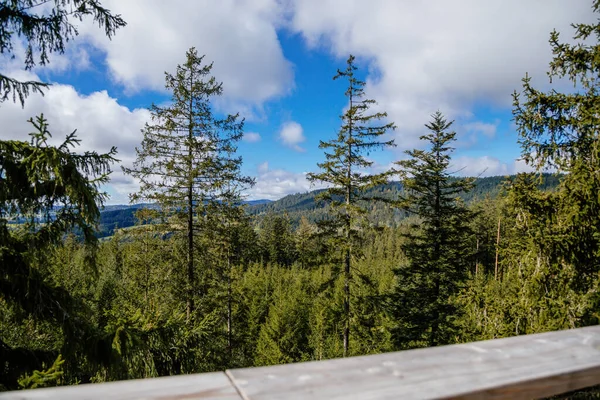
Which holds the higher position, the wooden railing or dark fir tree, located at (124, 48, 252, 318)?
dark fir tree, located at (124, 48, 252, 318)

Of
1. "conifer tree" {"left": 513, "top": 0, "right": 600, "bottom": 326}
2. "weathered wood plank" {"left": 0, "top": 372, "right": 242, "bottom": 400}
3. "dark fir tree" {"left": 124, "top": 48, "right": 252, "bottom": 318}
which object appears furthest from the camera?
"dark fir tree" {"left": 124, "top": 48, "right": 252, "bottom": 318}

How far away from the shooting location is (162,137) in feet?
33.9

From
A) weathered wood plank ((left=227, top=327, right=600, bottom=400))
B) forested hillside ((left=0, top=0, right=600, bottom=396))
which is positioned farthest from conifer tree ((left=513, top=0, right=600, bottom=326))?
weathered wood plank ((left=227, top=327, right=600, bottom=400))

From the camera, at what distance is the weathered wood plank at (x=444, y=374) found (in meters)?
0.81

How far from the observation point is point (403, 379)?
0.86 meters

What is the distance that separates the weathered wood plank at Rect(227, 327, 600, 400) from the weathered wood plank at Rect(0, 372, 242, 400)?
0.18 feet

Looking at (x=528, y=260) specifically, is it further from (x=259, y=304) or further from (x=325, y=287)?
(x=259, y=304)

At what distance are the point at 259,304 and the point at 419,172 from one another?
25156mm

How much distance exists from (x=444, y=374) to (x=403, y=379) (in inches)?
5.2

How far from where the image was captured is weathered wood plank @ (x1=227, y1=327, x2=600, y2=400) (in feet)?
2.64

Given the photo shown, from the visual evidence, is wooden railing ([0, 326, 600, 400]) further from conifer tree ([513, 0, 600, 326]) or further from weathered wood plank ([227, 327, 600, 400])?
conifer tree ([513, 0, 600, 326])

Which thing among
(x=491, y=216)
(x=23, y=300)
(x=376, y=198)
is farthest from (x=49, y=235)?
(x=491, y=216)

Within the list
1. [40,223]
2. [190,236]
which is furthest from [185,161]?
[40,223]

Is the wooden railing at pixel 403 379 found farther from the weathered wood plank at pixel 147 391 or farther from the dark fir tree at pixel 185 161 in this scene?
the dark fir tree at pixel 185 161
